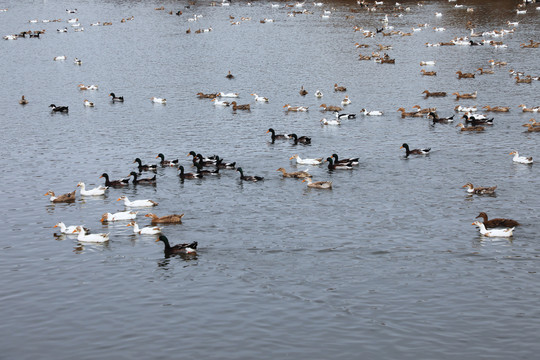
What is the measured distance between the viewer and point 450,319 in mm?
26484

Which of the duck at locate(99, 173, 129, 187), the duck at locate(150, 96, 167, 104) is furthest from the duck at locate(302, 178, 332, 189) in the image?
the duck at locate(150, 96, 167, 104)

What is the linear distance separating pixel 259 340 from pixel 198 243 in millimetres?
9725

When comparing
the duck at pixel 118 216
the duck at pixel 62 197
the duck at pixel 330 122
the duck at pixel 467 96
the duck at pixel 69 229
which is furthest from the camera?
the duck at pixel 467 96

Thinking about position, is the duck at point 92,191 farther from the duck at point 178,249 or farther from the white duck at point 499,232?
the white duck at point 499,232

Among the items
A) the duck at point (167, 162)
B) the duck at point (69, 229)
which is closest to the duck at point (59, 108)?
the duck at point (167, 162)

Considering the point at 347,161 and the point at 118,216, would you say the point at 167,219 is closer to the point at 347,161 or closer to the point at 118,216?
the point at 118,216

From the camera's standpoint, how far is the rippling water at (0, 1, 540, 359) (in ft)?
85.0

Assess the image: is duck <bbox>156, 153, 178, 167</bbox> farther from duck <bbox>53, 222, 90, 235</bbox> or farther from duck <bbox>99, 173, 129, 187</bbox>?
duck <bbox>53, 222, 90, 235</bbox>

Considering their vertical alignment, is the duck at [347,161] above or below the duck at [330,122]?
below

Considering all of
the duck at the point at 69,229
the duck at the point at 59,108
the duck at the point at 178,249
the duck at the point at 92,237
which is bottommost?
the duck at the point at 178,249

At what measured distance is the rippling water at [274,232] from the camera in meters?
25.9

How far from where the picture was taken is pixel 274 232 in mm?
35531

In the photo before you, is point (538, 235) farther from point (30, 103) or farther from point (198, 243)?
point (30, 103)

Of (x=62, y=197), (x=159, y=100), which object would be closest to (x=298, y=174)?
(x=62, y=197)
